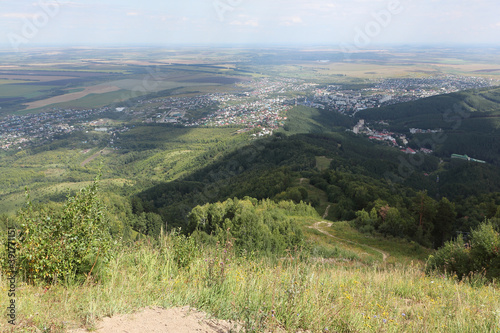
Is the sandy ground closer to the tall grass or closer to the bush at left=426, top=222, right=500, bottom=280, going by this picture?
the tall grass

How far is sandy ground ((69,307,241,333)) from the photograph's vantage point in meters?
3.05

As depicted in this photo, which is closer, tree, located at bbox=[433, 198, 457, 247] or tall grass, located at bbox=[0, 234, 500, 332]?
tall grass, located at bbox=[0, 234, 500, 332]

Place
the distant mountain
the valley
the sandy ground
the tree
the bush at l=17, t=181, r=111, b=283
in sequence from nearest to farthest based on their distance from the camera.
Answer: the sandy ground < the valley < the bush at l=17, t=181, r=111, b=283 < the tree < the distant mountain

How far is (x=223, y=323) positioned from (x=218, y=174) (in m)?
68.9

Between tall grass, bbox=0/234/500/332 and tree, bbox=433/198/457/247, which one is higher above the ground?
tall grass, bbox=0/234/500/332

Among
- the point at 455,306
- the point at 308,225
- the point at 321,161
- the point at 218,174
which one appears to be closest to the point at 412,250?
the point at 308,225

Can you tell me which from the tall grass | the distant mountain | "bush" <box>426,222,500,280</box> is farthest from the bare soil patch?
"bush" <box>426,222,500,280</box>

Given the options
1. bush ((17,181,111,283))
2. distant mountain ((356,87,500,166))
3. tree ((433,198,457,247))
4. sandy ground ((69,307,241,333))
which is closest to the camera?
sandy ground ((69,307,241,333))

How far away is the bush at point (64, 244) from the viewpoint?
3943mm

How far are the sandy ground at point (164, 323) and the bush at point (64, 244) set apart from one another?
41.2 inches

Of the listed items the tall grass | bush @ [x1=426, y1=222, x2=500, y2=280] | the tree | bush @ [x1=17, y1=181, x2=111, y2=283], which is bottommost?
the tree

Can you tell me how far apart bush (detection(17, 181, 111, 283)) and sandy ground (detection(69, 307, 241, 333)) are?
3.44 ft

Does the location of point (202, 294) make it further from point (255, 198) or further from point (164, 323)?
point (255, 198)

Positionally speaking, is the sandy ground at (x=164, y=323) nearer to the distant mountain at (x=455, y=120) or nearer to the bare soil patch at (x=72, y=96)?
the distant mountain at (x=455, y=120)
